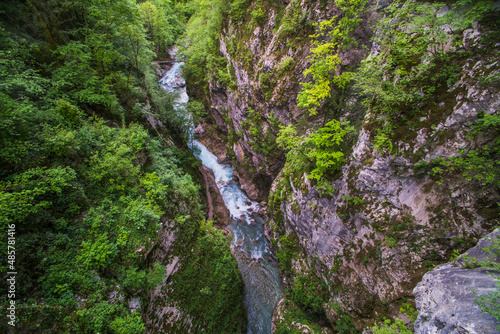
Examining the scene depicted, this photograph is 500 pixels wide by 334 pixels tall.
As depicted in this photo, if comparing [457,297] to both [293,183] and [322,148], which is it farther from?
[293,183]

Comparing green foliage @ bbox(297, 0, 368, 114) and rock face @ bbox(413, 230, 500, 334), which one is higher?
green foliage @ bbox(297, 0, 368, 114)

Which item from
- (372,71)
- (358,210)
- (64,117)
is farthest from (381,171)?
(64,117)

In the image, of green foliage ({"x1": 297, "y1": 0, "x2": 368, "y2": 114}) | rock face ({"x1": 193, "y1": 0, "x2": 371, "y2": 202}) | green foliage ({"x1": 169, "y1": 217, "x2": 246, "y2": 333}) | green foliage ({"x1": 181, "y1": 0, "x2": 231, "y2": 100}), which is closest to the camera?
green foliage ({"x1": 297, "y1": 0, "x2": 368, "y2": 114})

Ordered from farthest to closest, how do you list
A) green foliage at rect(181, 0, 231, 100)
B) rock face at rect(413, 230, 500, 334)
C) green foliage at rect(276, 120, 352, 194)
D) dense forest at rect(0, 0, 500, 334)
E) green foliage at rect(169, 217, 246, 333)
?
green foliage at rect(181, 0, 231, 100) → green foliage at rect(169, 217, 246, 333) → green foliage at rect(276, 120, 352, 194) → dense forest at rect(0, 0, 500, 334) → rock face at rect(413, 230, 500, 334)

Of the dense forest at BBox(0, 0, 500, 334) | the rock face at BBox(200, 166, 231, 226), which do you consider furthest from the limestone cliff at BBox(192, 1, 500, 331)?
the rock face at BBox(200, 166, 231, 226)

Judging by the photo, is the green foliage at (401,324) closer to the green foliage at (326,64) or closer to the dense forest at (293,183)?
the dense forest at (293,183)

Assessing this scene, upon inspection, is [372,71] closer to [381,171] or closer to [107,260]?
[381,171]

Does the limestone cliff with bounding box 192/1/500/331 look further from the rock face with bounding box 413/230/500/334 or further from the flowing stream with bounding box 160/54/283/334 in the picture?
the flowing stream with bounding box 160/54/283/334
